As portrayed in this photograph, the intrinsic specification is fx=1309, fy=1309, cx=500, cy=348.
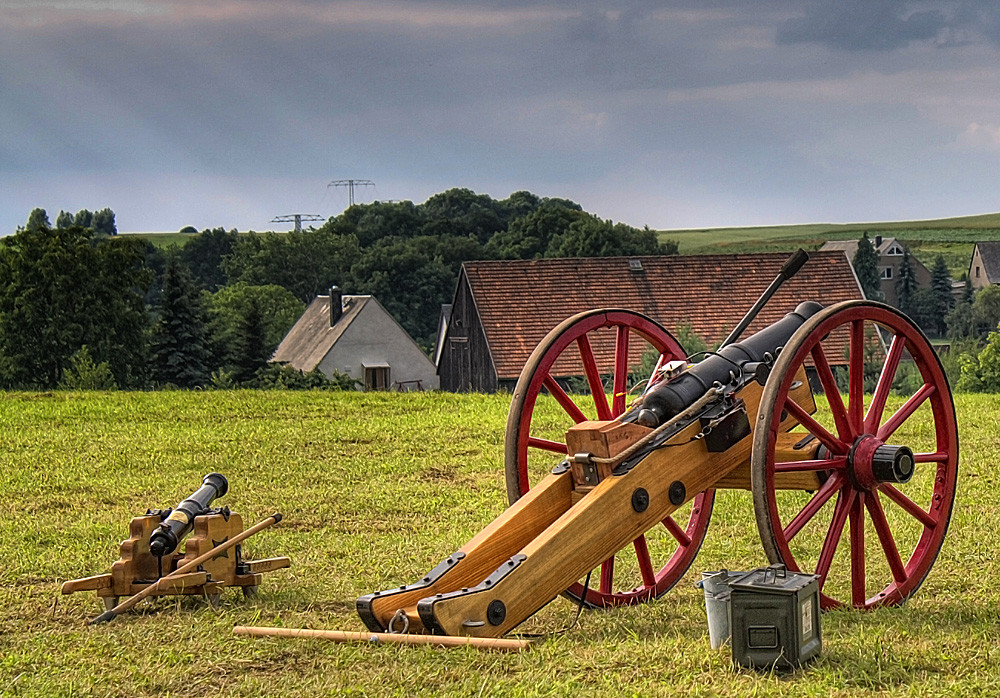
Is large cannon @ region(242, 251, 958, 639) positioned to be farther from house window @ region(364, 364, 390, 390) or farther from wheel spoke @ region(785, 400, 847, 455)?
house window @ region(364, 364, 390, 390)

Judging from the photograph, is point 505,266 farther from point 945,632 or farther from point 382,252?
point 382,252

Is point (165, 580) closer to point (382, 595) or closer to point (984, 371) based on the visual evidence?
point (382, 595)

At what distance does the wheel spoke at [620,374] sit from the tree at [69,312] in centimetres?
4115

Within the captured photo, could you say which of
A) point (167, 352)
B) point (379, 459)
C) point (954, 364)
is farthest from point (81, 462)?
point (167, 352)

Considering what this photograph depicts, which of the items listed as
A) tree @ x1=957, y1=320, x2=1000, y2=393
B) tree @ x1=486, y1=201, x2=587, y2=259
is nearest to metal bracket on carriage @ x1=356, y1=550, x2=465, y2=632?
tree @ x1=957, y1=320, x2=1000, y2=393

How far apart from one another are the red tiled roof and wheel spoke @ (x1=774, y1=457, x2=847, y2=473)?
27.4 m

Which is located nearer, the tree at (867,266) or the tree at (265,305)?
the tree at (265,305)

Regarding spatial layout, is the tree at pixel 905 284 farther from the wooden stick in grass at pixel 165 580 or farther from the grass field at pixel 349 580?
the wooden stick in grass at pixel 165 580

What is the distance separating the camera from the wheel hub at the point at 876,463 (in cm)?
566

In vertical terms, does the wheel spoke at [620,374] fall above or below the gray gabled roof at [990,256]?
below

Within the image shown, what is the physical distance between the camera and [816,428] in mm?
5602

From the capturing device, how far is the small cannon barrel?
236 inches

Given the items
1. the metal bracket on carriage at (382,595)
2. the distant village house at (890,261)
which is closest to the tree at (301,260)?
the distant village house at (890,261)

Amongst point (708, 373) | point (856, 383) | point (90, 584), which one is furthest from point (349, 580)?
point (856, 383)
